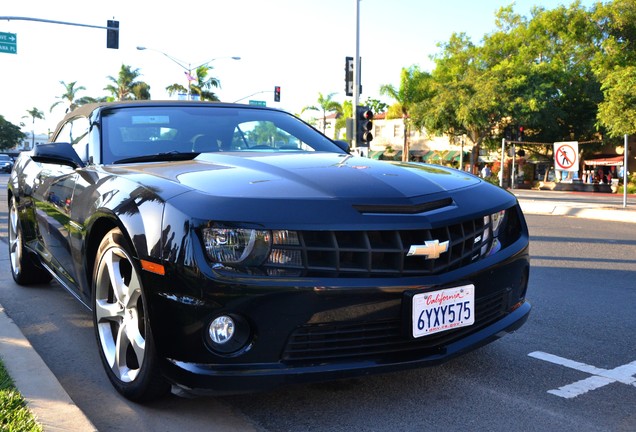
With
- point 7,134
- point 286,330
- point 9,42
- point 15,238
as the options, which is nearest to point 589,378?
point 286,330

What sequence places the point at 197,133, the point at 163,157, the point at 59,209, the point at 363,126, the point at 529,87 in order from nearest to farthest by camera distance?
the point at 163,157
the point at 59,209
the point at 197,133
the point at 363,126
the point at 529,87

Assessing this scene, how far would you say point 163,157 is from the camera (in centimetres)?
358

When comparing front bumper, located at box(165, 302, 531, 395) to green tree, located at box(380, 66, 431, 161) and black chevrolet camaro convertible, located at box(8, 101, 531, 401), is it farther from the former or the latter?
green tree, located at box(380, 66, 431, 161)

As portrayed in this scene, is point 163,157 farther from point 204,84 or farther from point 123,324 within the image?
point 204,84

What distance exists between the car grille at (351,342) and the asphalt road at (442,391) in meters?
0.33

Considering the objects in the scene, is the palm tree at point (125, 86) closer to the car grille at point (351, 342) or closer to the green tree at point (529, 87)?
the green tree at point (529, 87)

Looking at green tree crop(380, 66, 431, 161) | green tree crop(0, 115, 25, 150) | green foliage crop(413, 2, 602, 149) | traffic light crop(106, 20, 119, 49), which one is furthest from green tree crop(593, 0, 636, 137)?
green tree crop(0, 115, 25, 150)

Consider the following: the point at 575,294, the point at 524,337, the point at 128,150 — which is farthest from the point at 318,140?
the point at 575,294

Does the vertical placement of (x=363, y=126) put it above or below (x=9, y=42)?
below

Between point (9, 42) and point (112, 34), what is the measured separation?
13.3 ft

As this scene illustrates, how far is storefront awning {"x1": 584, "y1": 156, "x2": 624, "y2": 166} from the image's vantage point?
3991 cm

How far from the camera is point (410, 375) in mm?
3160

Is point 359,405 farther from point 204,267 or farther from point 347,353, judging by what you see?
point 204,267

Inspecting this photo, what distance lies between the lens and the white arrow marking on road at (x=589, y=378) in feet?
9.84
